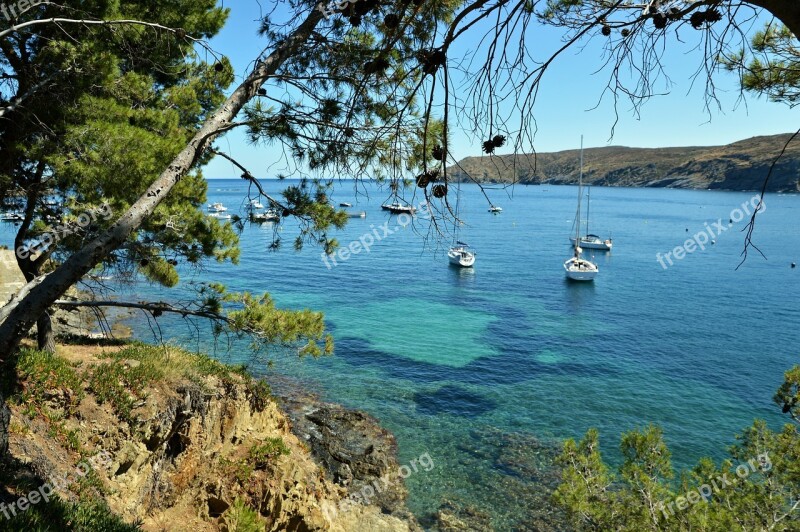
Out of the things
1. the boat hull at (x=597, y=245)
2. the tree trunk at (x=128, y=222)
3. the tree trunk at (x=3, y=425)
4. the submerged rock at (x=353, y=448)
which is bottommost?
the submerged rock at (x=353, y=448)

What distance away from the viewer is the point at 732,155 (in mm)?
165000

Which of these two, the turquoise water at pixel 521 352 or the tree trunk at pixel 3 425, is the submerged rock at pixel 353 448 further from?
the tree trunk at pixel 3 425

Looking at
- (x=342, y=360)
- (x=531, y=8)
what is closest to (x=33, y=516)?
(x=531, y=8)

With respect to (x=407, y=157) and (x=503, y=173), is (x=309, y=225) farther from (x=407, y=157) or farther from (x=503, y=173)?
(x=503, y=173)

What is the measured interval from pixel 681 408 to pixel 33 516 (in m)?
21.9

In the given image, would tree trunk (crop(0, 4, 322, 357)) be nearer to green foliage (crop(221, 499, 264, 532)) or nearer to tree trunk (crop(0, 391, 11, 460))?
tree trunk (crop(0, 391, 11, 460))

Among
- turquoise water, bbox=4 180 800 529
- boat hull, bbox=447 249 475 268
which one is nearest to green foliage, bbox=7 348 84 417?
turquoise water, bbox=4 180 800 529

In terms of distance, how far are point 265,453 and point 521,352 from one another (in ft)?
59.5

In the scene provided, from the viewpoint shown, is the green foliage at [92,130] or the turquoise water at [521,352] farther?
the turquoise water at [521,352]

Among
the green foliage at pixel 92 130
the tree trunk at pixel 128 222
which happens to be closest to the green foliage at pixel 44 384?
the green foliage at pixel 92 130

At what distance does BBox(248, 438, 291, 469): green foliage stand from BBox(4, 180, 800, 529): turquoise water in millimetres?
2907

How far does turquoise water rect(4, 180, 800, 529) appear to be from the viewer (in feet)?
55.5

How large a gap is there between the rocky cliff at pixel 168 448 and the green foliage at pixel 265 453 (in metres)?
0.03

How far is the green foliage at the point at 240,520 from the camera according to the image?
31.0 ft
